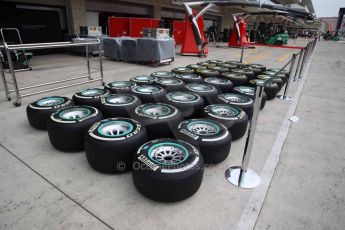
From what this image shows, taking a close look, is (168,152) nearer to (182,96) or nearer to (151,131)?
(151,131)

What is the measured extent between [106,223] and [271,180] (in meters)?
1.59

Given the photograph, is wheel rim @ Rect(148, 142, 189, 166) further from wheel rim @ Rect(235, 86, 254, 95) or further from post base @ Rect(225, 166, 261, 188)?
wheel rim @ Rect(235, 86, 254, 95)

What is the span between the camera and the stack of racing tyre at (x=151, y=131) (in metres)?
1.81

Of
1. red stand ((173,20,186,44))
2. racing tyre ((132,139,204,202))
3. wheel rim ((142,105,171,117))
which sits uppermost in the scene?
red stand ((173,20,186,44))

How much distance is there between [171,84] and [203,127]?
1417 mm

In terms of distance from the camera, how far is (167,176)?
173cm

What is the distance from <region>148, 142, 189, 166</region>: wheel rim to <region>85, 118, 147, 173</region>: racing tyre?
19cm

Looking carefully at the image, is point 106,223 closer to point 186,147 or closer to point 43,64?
point 186,147

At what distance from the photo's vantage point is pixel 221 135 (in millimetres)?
2350

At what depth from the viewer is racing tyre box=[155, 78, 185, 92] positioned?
3.77m

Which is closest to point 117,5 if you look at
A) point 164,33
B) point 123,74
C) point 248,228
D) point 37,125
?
point 164,33

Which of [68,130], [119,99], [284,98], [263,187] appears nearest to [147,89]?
[119,99]

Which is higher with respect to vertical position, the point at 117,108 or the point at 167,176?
the point at 117,108

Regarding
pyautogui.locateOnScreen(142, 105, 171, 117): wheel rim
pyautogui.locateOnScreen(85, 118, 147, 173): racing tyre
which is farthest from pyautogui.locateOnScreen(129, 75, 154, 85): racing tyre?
pyautogui.locateOnScreen(85, 118, 147, 173): racing tyre
